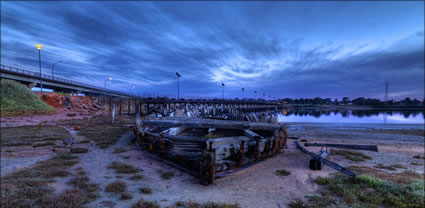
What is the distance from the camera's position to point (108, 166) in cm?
801

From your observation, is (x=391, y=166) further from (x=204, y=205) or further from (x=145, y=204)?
(x=145, y=204)

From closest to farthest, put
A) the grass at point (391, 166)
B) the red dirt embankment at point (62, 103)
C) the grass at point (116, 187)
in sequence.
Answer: the grass at point (116, 187) → the grass at point (391, 166) → the red dirt embankment at point (62, 103)

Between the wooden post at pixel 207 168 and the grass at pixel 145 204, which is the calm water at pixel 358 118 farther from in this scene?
the grass at pixel 145 204

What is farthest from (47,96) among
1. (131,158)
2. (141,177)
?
(141,177)

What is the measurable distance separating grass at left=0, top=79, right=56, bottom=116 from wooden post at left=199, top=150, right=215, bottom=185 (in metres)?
36.1

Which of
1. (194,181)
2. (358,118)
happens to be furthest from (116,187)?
(358,118)

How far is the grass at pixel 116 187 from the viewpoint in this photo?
5.59 m

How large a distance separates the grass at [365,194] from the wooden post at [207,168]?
287 centimetres

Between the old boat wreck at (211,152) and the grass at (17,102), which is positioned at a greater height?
the grass at (17,102)

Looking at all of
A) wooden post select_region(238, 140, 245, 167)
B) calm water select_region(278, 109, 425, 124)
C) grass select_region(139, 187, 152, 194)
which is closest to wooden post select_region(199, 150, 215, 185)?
wooden post select_region(238, 140, 245, 167)

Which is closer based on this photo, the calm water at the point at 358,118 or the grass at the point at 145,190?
the grass at the point at 145,190

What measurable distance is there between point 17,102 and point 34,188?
1572 inches

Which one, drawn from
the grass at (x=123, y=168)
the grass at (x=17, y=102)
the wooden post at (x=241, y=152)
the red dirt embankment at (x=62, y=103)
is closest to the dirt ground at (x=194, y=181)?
the grass at (x=123, y=168)

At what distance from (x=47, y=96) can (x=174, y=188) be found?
53.0 meters
